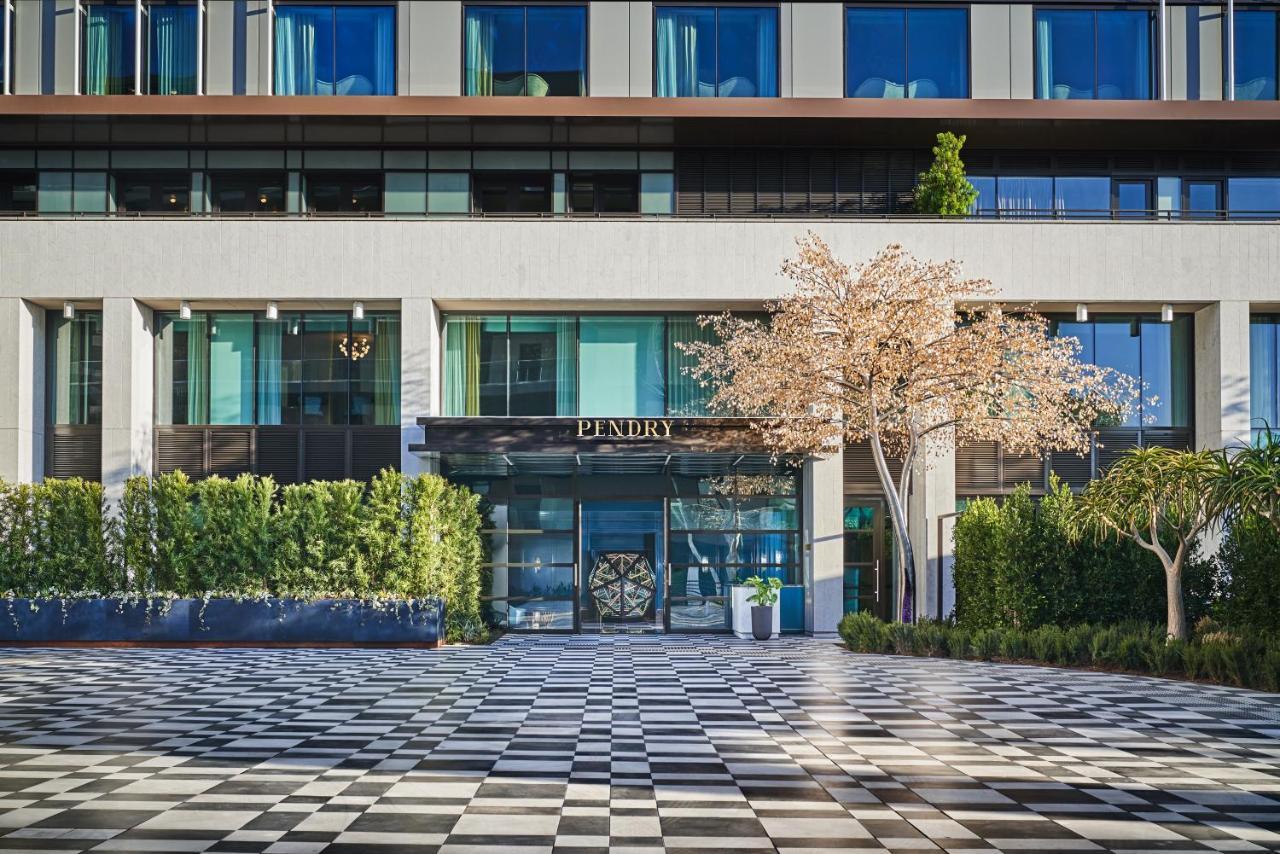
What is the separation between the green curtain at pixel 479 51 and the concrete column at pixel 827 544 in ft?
36.7

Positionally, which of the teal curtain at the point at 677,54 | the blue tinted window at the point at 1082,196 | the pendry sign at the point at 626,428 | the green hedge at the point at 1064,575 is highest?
the teal curtain at the point at 677,54

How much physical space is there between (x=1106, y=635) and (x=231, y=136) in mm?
21140

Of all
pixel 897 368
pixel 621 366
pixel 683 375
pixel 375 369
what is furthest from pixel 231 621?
pixel 897 368

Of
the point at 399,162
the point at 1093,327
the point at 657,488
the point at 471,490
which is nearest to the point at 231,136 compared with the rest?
the point at 399,162

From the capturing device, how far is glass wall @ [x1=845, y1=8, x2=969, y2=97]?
29.4 meters

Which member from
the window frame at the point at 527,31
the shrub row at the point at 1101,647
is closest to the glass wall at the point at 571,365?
the window frame at the point at 527,31

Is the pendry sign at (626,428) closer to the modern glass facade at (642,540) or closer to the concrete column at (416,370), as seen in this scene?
the modern glass facade at (642,540)

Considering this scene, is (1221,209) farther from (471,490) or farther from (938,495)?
(471,490)

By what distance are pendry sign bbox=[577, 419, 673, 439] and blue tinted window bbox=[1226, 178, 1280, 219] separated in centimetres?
1448

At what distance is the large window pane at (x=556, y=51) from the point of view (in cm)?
2905

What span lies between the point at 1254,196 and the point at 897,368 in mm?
12239

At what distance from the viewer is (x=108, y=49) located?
95.9 ft

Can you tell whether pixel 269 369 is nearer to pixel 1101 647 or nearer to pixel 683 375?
pixel 683 375

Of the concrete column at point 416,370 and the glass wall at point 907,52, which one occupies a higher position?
the glass wall at point 907,52
